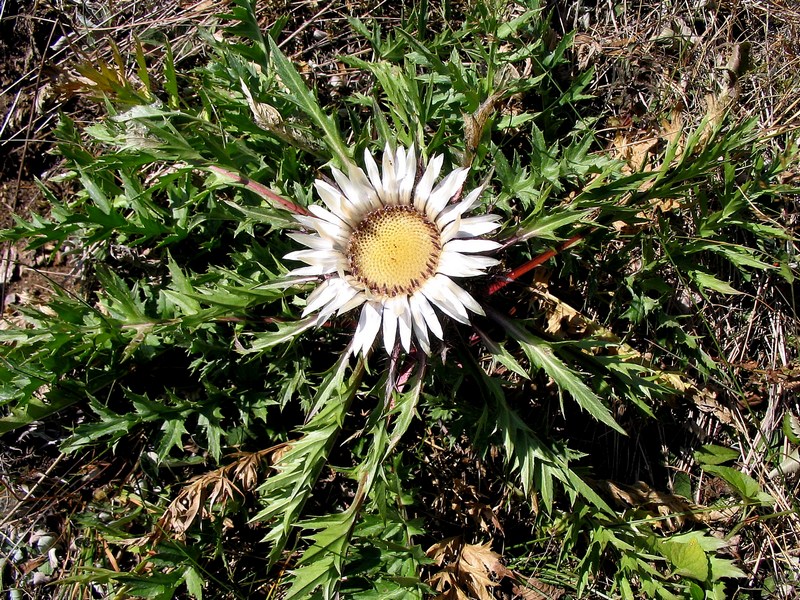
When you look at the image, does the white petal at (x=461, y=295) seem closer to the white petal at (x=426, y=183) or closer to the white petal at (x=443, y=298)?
the white petal at (x=443, y=298)

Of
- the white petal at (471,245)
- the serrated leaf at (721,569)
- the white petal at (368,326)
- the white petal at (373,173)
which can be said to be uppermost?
the white petal at (373,173)

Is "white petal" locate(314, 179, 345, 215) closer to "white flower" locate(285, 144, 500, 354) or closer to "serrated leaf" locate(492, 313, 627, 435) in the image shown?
"white flower" locate(285, 144, 500, 354)

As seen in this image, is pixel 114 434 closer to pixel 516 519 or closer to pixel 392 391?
pixel 392 391

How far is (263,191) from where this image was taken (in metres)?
1.93

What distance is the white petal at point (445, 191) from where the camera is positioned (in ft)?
5.54

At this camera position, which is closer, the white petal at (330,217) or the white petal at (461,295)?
the white petal at (461,295)

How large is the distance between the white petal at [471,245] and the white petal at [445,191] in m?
0.10

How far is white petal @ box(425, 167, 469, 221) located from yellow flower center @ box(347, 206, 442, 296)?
47 millimetres

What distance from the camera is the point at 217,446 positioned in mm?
Result: 2131

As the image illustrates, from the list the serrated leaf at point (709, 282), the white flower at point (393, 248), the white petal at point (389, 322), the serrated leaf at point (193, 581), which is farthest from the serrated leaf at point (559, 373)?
the serrated leaf at point (193, 581)

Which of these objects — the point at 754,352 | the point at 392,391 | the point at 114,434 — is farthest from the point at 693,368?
the point at 114,434

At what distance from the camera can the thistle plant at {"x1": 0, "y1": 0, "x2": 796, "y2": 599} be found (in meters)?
1.82

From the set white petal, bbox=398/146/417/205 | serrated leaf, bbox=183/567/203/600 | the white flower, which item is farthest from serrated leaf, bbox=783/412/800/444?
serrated leaf, bbox=183/567/203/600

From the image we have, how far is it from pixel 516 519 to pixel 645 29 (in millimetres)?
1946
